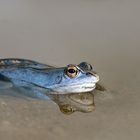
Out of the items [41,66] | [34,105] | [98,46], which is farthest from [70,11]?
[34,105]

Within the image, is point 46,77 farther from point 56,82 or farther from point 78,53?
point 78,53

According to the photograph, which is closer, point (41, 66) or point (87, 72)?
point (87, 72)

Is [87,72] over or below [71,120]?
over

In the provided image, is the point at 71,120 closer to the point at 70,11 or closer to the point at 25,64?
the point at 25,64

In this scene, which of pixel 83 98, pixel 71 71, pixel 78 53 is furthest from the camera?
pixel 78 53

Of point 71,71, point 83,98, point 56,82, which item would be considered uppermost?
point 71,71

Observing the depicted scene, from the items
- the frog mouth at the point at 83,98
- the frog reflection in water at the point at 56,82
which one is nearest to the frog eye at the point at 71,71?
the frog reflection in water at the point at 56,82

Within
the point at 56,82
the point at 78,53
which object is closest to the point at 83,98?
the point at 56,82

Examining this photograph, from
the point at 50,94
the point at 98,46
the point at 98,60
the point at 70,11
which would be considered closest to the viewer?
the point at 50,94
